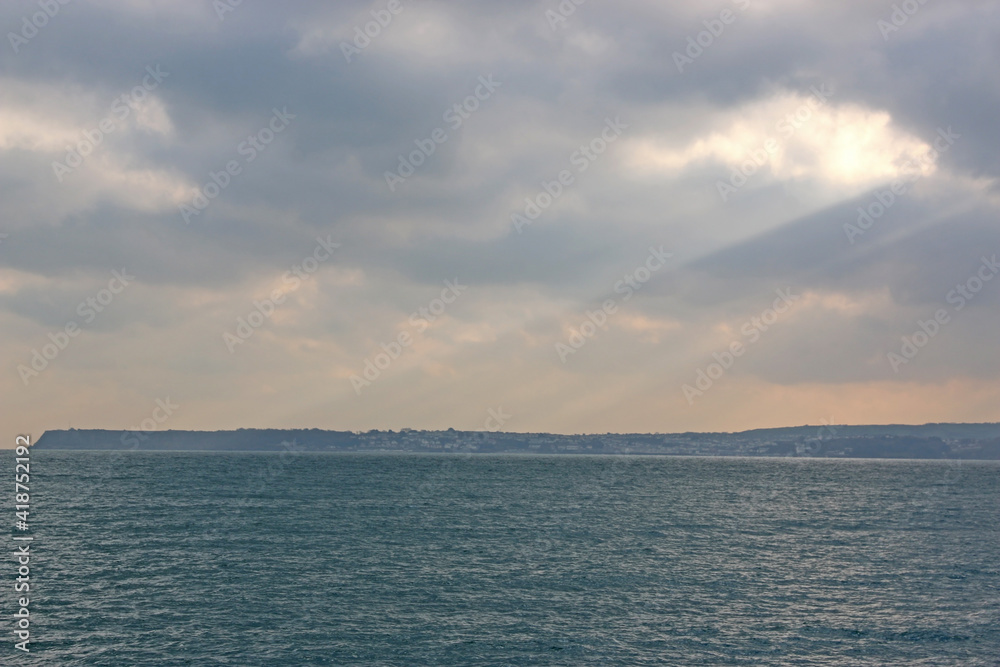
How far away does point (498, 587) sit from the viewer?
53938 millimetres

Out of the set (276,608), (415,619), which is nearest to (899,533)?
(415,619)

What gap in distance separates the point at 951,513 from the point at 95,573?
118 meters

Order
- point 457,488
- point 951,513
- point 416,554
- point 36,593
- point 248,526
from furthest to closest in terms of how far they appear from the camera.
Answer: point 457,488
point 951,513
point 248,526
point 416,554
point 36,593

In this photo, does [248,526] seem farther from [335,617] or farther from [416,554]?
[335,617]

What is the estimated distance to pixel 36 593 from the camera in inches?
1992

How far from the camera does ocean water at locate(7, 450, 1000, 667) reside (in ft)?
134

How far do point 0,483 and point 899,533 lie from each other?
6535 inches

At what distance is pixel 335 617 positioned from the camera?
45.9 meters

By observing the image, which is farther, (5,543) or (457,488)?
(457,488)

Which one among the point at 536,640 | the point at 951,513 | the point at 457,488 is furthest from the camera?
the point at 457,488

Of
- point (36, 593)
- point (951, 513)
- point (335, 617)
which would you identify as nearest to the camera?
point (335, 617)

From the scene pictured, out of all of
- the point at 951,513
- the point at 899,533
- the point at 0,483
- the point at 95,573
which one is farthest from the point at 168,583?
the point at 0,483

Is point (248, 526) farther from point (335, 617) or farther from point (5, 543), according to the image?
point (335, 617)

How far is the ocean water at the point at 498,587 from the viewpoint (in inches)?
1609
